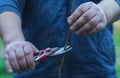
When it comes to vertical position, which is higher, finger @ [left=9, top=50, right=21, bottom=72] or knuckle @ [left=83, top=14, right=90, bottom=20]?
knuckle @ [left=83, top=14, right=90, bottom=20]

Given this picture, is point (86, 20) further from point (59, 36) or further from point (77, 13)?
point (59, 36)

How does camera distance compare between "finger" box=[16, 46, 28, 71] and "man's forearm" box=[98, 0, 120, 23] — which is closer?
"finger" box=[16, 46, 28, 71]

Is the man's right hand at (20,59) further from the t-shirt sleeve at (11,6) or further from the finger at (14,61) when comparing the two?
the t-shirt sleeve at (11,6)

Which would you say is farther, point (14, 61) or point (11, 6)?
point (11, 6)

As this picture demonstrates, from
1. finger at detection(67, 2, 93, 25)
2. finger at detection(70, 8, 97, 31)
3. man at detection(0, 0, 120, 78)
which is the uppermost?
finger at detection(67, 2, 93, 25)

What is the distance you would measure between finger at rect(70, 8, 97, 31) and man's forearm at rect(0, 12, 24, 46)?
0.72 feet

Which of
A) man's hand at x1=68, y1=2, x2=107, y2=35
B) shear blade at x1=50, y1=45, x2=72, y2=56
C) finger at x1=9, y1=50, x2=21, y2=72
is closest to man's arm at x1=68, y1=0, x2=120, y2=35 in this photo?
man's hand at x1=68, y1=2, x2=107, y2=35

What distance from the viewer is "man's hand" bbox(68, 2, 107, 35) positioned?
5.67 ft

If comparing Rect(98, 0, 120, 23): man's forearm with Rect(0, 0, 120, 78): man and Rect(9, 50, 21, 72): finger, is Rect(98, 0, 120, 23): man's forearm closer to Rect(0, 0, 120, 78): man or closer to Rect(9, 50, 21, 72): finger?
Rect(0, 0, 120, 78): man

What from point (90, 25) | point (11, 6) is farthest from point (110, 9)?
point (11, 6)

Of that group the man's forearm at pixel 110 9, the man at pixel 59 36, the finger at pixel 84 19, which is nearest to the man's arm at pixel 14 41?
the man at pixel 59 36

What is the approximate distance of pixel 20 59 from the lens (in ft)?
5.61

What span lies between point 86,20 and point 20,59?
Result: 250 mm

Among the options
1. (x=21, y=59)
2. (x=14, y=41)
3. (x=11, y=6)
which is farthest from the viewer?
(x=11, y=6)
